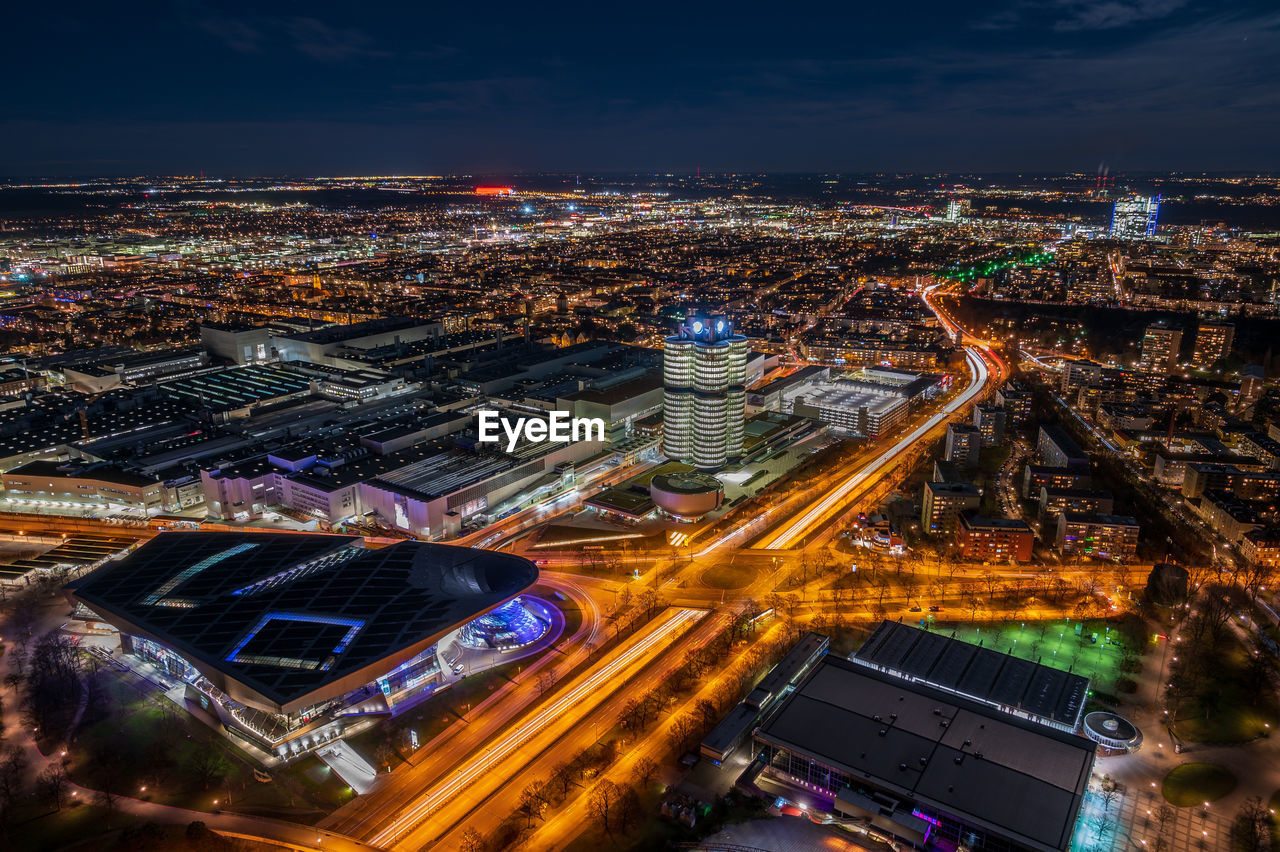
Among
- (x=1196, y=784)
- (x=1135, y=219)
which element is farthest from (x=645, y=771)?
(x=1135, y=219)

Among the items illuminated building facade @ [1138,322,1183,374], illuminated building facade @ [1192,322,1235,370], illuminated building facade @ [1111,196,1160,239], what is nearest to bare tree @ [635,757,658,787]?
illuminated building facade @ [1138,322,1183,374]

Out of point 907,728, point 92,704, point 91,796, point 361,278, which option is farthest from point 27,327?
point 907,728

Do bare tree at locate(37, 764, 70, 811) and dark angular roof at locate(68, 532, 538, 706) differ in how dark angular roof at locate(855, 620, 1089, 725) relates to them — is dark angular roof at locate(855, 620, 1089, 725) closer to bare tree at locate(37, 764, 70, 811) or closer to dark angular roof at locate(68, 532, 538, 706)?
dark angular roof at locate(68, 532, 538, 706)

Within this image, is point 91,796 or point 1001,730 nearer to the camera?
point 91,796

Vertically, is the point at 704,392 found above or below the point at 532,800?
above

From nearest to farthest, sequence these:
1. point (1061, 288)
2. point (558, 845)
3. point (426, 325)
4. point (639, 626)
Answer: point (558, 845) < point (639, 626) < point (426, 325) < point (1061, 288)

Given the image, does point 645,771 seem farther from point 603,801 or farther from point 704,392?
point 704,392

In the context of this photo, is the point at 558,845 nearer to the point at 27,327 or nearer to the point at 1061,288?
the point at 27,327
